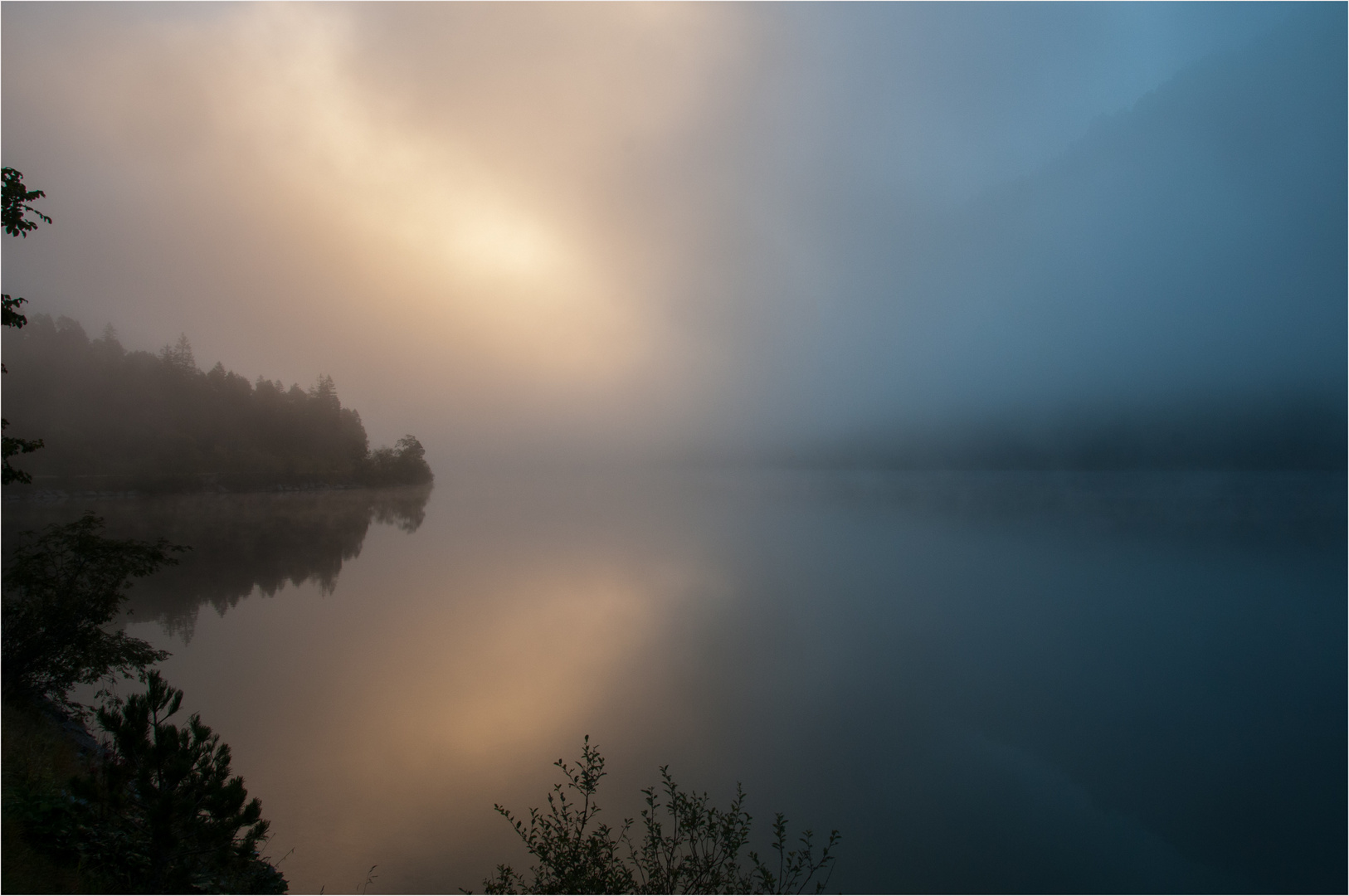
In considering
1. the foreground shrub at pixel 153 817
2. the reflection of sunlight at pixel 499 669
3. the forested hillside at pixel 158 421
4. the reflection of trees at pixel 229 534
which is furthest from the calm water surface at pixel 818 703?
the forested hillside at pixel 158 421

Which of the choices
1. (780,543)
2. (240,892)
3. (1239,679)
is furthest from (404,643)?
(780,543)

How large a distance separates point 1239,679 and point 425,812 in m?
21.0

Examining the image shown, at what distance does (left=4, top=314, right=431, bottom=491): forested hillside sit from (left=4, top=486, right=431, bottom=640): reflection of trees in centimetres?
670

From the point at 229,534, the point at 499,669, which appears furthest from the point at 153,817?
the point at 229,534

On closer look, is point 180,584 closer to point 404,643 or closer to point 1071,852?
point 404,643

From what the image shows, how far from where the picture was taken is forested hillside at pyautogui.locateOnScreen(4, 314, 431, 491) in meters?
75.8

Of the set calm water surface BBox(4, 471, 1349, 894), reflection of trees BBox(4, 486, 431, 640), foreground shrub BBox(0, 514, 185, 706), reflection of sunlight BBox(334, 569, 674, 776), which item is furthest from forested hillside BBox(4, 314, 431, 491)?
foreground shrub BBox(0, 514, 185, 706)

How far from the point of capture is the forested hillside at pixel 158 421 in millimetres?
75812

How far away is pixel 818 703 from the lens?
573 inches

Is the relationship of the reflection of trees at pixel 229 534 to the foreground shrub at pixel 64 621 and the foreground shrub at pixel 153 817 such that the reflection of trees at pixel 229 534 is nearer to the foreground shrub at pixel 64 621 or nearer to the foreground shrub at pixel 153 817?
the foreground shrub at pixel 64 621

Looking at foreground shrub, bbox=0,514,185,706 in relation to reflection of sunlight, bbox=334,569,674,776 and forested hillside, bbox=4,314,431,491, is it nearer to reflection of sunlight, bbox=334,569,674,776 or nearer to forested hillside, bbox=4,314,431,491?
reflection of sunlight, bbox=334,569,674,776

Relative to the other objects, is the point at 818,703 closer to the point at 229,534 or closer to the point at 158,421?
the point at 229,534

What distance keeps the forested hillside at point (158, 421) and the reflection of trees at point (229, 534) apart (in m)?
6.70

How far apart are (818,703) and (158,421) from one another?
105 metres
